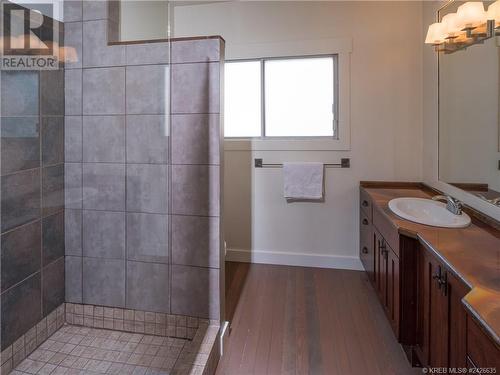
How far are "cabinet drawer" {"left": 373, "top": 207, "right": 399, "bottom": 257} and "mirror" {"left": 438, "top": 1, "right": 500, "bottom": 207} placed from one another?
1.73ft

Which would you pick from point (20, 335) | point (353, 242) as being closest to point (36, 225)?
point (20, 335)

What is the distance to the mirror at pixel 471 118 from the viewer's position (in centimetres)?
167

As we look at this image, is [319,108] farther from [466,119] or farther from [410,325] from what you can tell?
[410,325]

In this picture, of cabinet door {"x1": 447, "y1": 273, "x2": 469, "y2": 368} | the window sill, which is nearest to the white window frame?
the window sill

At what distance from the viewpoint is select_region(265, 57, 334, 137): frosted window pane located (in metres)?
2.93

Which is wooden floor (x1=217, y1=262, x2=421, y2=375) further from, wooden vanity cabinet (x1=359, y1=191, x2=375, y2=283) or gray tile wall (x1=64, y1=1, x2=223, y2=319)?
gray tile wall (x1=64, y1=1, x2=223, y2=319)

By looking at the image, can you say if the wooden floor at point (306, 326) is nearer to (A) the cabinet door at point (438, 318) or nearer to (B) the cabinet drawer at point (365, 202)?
(A) the cabinet door at point (438, 318)

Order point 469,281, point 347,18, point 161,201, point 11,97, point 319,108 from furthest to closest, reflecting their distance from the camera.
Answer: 1. point 319,108
2. point 347,18
3. point 161,201
4. point 11,97
5. point 469,281

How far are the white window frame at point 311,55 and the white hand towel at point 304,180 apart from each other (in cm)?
18

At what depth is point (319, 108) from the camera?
9.71ft

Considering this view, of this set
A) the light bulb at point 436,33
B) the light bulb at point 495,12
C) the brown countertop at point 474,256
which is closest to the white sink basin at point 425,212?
the brown countertop at point 474,256

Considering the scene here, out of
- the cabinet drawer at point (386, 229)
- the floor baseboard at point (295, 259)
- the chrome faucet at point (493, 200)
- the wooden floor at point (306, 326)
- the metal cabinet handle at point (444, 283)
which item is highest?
the chrome faucet at point (493, 200)

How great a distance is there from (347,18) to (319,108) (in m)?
0.81

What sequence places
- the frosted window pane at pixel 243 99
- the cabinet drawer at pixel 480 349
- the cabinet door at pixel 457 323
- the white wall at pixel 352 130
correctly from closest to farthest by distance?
the cabinet drawer at pixel 480 349, the cabinet door at pixel 457 323, the white wall at pixel 352 130, the frosted window pane at pixel 243 99
